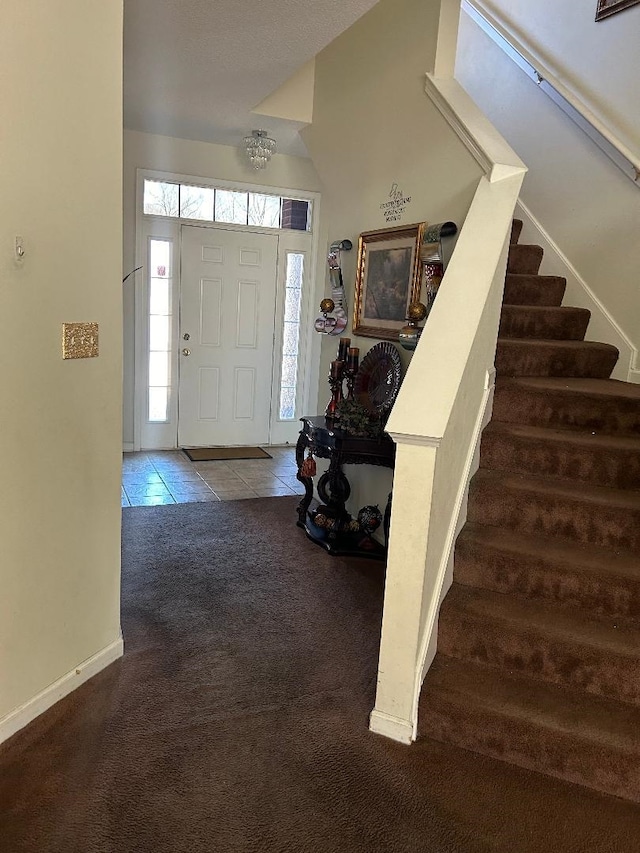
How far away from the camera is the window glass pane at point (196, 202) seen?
17.3 ft

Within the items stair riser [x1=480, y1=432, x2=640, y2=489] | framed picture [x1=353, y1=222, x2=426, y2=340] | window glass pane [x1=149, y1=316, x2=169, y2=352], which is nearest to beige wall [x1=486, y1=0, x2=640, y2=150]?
framed picture [x1=353, y1=222, x2=426, y2=340]

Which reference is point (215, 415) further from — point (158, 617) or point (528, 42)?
point (528, 42)

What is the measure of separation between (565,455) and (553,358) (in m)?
0.69

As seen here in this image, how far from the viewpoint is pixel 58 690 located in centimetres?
210

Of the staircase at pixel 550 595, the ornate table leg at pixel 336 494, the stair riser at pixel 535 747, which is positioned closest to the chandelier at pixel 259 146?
the ornate table leg at pixel 336 494

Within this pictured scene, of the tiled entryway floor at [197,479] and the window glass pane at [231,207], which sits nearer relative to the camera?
the tiled entryway floor at [197,479]

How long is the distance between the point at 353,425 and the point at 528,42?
2.59 meters

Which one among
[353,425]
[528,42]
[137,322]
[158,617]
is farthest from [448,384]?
[137,322]

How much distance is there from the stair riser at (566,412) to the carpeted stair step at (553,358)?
25 centimetres

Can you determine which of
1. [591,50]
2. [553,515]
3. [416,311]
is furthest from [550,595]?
[591,50]

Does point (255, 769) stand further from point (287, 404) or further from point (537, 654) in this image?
point (287, 404)

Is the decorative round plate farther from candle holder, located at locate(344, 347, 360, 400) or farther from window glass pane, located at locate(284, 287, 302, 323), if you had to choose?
window glass pane, located at locate(284, 287, 302, 323)

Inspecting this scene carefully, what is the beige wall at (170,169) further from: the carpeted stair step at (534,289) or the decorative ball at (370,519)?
the carpeted stair step at (534,289)

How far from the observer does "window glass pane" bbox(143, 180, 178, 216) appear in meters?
5.14
